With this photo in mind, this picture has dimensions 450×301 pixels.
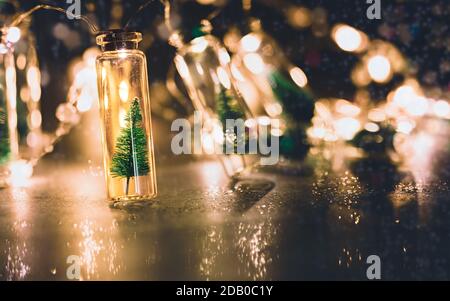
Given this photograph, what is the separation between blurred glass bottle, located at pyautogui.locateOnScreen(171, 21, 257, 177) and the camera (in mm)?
1902

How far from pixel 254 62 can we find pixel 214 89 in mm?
958

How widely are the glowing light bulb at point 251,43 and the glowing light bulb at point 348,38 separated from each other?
0.35m

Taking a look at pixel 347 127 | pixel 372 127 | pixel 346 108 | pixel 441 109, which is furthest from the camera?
pixel 441 109

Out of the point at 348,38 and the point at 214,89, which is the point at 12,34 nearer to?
the point at 214,89

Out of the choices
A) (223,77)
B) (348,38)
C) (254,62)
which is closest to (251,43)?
(254,62)

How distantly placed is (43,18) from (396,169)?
1676mm

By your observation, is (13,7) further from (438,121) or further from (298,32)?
(438,121)

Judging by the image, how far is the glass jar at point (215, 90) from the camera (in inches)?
75.1

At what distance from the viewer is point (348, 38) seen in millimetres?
2832

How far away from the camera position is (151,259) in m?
1.05

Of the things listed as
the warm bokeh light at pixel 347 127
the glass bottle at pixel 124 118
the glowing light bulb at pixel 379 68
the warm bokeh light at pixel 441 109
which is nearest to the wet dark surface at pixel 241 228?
the glass bottle at pixel 124 118

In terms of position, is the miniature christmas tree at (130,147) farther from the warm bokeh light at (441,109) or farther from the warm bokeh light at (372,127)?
the warm bokeh light at (441,109)

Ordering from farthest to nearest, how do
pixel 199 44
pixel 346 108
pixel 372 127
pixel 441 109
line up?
1. pixel 441 109
2. pixel 346 108
3. pixel 372 127
4. pixel 199 44

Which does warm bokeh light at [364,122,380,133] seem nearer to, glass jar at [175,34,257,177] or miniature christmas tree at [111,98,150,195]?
glass jar at [175,34,257,177]
